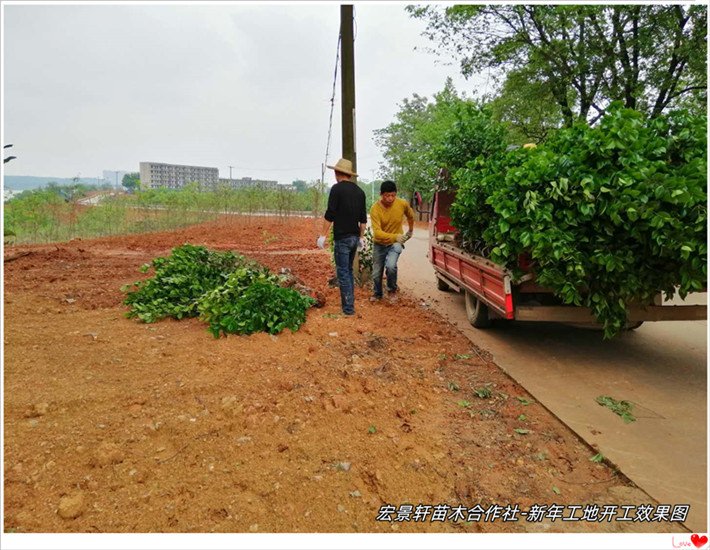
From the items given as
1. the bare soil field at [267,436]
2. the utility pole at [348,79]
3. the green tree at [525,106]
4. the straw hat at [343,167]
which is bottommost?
the bare soil field at [267,436]

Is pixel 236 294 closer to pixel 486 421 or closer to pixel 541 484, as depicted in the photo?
pixel 486 421

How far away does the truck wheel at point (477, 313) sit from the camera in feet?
17.2

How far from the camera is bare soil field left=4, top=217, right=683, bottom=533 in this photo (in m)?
2.16

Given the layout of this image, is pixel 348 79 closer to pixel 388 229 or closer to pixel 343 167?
pixel 343 167

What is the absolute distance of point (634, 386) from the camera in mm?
3781

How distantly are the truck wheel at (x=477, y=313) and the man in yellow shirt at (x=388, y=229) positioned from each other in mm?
1120

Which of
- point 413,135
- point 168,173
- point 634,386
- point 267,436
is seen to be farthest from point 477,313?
point 168,173

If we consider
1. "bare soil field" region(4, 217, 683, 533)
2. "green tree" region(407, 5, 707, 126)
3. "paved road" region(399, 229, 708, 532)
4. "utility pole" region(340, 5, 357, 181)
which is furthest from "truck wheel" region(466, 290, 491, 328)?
"green tree" region(407, 5, 707, 126)

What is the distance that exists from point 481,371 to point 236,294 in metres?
2.68

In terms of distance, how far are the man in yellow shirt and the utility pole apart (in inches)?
38.2

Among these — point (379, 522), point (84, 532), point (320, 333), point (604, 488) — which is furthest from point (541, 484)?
point (320, 333)

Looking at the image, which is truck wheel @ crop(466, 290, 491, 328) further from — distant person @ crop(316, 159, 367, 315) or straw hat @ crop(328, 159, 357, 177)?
straw hat @ crop(328, 159, 357, 177)

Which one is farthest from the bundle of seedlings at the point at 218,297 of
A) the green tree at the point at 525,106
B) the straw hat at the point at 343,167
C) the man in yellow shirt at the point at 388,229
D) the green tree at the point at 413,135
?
the green tree at the point at 413,135

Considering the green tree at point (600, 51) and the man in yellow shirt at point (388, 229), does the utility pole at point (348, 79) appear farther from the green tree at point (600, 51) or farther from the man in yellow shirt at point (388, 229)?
the green tree at point (600, 51)
